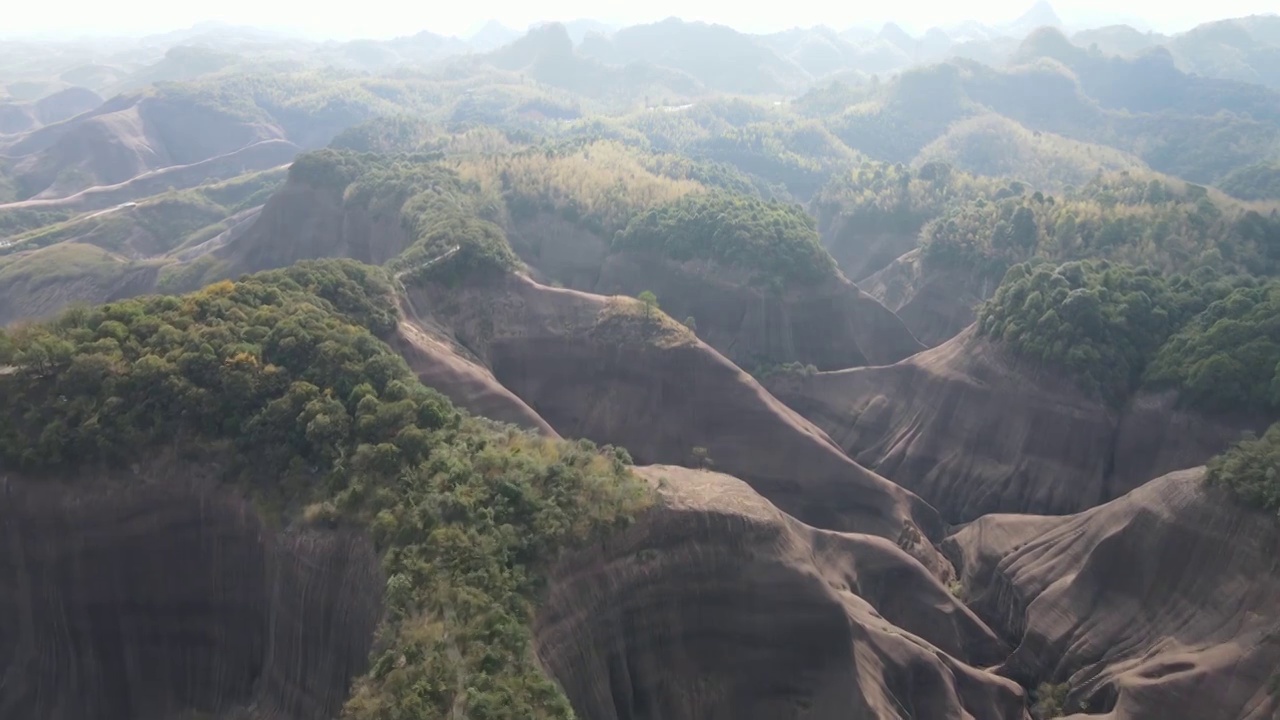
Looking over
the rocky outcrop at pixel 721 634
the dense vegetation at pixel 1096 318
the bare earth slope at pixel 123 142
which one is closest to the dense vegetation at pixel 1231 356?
the dense vegetation at pixel 1096 318

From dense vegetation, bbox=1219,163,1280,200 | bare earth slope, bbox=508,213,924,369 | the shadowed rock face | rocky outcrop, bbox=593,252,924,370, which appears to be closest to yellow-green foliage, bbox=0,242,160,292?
bare earth slope, bbox=508,213,924,369

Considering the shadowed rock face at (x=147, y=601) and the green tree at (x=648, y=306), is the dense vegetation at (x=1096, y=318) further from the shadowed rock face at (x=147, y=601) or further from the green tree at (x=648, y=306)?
the shadowed rock face at (x=147, y=601)

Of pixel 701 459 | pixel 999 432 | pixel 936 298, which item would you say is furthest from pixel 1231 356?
pixel 936 298

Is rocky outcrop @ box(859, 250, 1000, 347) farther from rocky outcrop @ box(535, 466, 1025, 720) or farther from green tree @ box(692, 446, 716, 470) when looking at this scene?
rocky outcrop @ box(535, 466, 1025, 720)

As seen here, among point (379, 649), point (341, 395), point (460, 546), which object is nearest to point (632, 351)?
point (341, 395)

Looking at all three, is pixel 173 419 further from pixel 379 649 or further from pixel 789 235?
pixel 789 235
